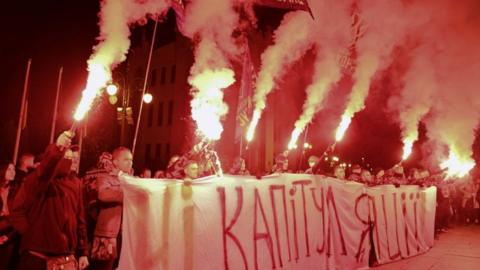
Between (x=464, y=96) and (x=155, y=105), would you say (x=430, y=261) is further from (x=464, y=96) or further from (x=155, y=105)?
(x=155, y=105)

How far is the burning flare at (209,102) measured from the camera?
6102 mm

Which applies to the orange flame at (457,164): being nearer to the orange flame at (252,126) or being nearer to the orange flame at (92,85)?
the orange flame at (252,126)

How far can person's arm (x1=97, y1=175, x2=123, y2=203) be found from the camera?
4.67 m

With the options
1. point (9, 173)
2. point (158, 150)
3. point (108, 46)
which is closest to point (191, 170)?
point (108, 46)

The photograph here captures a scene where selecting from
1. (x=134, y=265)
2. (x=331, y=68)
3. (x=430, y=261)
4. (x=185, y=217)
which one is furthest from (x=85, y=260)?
(x=331, y=68)

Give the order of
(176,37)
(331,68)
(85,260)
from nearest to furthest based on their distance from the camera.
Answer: (85,260), (331,68), (176,37)

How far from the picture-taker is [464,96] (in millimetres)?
14305

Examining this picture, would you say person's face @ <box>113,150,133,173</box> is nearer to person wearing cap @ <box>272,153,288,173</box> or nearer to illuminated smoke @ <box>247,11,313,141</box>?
person wearing cap @ <box>272,153,288,173</box>

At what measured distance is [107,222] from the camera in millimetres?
4668

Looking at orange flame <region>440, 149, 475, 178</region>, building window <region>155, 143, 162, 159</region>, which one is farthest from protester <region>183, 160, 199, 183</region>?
building window <region>155, 143, 162, 159</region>

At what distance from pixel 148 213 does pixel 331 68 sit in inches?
314

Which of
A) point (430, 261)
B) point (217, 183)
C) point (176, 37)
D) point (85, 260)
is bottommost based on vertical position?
point (430, 261)

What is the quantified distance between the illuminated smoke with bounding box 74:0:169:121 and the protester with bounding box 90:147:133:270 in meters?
0.99

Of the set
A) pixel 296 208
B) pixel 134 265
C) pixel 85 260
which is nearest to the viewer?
pixel 85 260
